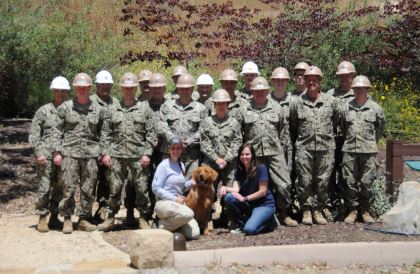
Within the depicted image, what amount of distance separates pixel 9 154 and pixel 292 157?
21.2 feet

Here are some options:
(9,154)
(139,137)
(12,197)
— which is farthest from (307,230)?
(9,154)

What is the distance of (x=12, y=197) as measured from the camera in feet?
Result: 38.5

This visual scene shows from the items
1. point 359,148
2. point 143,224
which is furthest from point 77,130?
point 359,148

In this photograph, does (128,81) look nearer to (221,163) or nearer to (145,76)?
(145,76)

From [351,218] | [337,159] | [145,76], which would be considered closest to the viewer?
[351,218]

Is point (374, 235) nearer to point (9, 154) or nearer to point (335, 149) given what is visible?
point (335, 149)

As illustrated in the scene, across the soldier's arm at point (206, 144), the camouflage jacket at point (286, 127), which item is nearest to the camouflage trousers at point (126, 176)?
the soldier's arm at point (206, 144)

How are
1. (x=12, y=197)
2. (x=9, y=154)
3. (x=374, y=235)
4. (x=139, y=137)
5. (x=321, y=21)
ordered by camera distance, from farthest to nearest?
(x=321, y=21), (x=9, y=154), (x=12, y=197), (x=139, y=137), (x=374, y=235)

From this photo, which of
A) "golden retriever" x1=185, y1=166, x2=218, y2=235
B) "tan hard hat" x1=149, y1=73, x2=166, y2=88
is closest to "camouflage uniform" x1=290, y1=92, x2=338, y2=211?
"golden retriever" x1=185, y1=166, x2=218, y2=235

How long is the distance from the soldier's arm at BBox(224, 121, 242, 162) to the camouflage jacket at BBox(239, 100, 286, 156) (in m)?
0.18

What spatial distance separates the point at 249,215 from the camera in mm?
9352

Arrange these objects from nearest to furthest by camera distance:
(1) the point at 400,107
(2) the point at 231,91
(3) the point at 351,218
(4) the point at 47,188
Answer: (4) the point at 47,188 < (3) the point at 351,218 < (2) the point at 231,91 < (1) the point at 400,107

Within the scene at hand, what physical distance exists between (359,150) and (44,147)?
424 cm

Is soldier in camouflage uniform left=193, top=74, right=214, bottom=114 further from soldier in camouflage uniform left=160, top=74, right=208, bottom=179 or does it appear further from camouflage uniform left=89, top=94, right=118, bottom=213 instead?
camouflage uniform left=89, top=94, right=118, bottom=213
